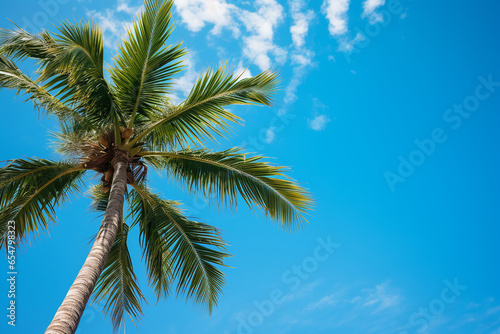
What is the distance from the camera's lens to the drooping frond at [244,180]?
24.5ft

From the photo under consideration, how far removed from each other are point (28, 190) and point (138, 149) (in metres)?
2.07

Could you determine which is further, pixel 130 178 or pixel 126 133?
pixel 130 178

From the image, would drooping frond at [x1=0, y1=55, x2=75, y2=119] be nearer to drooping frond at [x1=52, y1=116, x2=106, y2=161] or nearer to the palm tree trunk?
drooping frond at [x1=52, y1=116, x2=106, y2=161]

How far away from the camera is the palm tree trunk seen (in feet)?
14.2

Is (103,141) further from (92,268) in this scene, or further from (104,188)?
(92,268)

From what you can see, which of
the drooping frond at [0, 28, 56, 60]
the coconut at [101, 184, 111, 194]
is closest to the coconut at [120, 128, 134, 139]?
the coconut at [101, 184, 111, 194]

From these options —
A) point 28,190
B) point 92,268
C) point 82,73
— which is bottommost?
point 92,268

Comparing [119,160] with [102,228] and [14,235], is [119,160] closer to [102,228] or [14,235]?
[102,228]

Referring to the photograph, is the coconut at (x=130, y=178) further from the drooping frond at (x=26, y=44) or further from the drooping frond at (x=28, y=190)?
the drooping frond at (x=26, y=44)

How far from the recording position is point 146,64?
7461 mm

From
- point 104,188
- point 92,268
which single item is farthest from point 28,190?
point 92,268

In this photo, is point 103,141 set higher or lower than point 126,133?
lower

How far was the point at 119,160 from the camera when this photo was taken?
23.5 ft

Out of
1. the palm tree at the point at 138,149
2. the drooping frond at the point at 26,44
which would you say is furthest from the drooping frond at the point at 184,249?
the drooping frond at the point at 26,44
